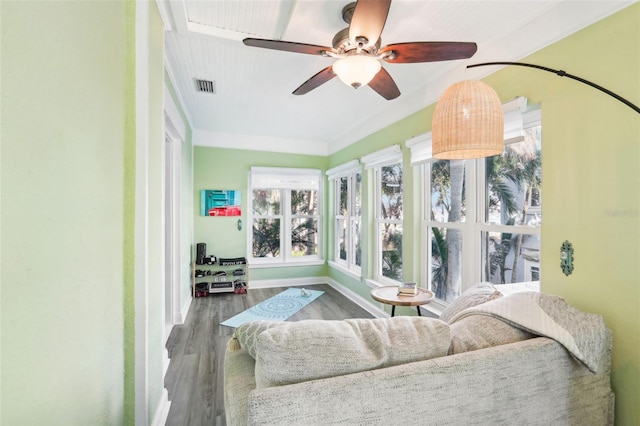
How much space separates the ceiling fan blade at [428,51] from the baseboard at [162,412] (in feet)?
8.33

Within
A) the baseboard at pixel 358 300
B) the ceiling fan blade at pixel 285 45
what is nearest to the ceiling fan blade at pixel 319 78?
the ceiling fan blade at pixel 285 45

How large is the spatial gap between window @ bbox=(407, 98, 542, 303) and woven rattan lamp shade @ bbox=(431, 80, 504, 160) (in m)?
0.78

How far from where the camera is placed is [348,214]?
4910 mm

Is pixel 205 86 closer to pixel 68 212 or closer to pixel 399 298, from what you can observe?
pixel 68 212

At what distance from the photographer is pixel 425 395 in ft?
3.01

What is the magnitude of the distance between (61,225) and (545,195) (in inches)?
93.9

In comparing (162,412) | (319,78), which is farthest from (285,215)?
(162,412)

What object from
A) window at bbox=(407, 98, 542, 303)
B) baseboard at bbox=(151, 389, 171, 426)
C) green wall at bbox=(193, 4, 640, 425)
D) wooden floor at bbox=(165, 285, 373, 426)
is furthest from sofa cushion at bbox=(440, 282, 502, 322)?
baseboard at bbox=(151, 389, 171, 426)

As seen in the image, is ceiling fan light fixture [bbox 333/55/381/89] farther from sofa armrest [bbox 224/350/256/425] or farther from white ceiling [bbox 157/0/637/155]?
sofa armrest [bbox 224/350/256/425]

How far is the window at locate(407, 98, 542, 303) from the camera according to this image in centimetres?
205

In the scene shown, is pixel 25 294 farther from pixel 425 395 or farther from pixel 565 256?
pixel 565 256

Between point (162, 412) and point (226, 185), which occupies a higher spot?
point (226, 185)

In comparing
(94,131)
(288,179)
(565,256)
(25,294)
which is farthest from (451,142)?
(288,179)

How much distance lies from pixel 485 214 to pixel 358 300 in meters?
2.39
